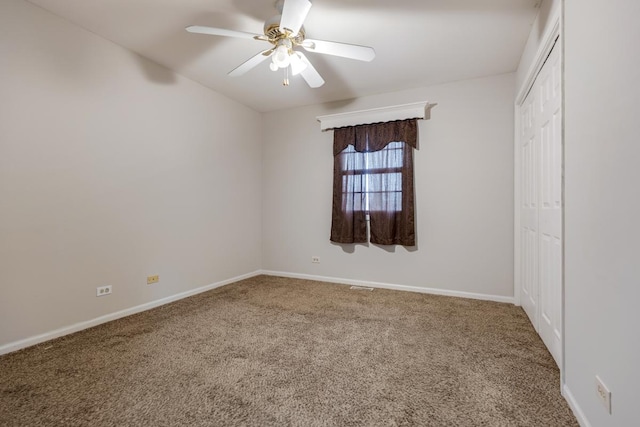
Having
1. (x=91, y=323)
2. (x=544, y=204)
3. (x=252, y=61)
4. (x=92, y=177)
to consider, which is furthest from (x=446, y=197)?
(x=91, y=323)

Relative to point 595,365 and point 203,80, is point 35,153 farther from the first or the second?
point 595,365

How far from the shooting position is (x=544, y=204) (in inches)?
87.2

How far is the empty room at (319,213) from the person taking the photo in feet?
4.54

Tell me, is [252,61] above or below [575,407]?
above

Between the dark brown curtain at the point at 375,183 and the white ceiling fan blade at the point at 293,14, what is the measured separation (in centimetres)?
199

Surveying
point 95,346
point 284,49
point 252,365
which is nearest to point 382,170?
point 284,49

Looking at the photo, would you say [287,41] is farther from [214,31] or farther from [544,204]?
[544,204]

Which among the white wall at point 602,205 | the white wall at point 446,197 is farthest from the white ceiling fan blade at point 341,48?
the white wall at point 446,197

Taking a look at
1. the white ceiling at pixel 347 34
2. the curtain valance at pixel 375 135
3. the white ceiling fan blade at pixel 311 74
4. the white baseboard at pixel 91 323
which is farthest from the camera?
the curtain valance at pixel 375 135

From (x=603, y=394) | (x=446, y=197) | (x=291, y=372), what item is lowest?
(x=291, y=372)

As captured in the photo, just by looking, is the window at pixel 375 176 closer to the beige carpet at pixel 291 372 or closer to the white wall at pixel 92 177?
the beige carpet at pixel 291 372

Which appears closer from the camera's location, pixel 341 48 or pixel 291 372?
pixel 291 372

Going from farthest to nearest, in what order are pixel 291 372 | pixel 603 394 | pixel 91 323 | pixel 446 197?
pixel 446 197 → pixel 91 323 → pixel 291 372 → pixel 603 394

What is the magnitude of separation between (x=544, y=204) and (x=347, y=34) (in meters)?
2.17
